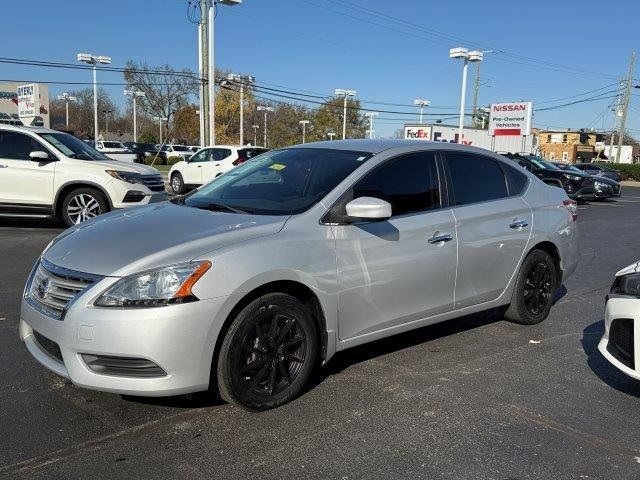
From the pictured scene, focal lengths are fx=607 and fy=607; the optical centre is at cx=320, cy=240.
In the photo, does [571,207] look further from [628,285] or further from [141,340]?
[141,340]

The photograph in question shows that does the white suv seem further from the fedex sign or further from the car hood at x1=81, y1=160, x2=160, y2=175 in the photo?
the fedex sign

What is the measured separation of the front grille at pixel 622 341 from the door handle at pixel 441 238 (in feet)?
4.07

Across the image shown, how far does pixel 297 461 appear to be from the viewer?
10.1 ft

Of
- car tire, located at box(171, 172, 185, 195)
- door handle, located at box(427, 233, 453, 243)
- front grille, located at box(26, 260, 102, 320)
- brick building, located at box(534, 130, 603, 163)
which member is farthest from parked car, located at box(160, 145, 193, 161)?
brick building, located at box(534, 130, 603, 163)

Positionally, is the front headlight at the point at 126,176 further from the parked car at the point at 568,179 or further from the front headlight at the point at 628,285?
the parked car at the point at 568,179

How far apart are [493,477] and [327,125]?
78010mm

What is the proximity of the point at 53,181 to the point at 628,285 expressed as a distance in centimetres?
909

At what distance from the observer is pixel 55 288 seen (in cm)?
342

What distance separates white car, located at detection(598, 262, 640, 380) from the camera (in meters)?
3.76

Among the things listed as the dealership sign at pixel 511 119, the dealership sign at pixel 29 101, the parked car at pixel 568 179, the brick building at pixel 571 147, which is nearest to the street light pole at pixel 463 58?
the dealership sign at pixel 511 119

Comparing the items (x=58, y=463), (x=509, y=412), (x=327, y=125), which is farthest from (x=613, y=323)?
(x=327, y=125)

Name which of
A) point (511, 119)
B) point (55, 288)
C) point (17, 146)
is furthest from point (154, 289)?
point (511, 119)

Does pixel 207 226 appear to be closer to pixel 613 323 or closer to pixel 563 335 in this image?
pixel 613 323

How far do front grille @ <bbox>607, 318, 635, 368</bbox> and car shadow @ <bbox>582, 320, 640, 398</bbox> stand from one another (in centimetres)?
40
